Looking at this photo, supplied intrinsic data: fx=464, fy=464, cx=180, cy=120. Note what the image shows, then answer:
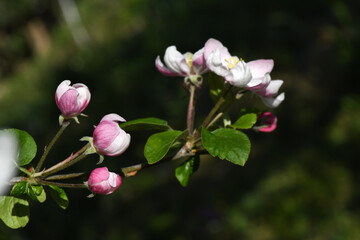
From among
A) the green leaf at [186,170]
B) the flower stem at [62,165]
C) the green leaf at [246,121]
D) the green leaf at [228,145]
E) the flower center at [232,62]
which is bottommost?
the green leaf at [186,170]

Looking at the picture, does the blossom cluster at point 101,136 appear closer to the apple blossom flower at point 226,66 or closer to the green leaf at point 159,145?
the green leaf at point 159,145

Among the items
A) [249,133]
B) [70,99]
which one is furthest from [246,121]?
[249,133]

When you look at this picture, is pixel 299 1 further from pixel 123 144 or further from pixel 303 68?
pixel 123 144

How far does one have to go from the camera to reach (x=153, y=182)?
2.94 m

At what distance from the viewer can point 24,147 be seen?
711 millimetres

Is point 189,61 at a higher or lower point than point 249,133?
higher

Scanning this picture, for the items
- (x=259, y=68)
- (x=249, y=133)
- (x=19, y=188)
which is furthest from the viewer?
(x=249, y=133)

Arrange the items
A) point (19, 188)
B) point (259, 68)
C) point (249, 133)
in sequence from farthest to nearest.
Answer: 1. point (249, 133)
2. point (259, 68)
3. point (19, 188)

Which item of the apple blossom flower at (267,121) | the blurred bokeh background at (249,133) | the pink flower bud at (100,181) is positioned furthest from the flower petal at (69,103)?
the blurred bokeh background at (249,133)

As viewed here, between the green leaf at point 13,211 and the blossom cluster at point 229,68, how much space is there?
0.33 m

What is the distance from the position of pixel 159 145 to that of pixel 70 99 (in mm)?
151

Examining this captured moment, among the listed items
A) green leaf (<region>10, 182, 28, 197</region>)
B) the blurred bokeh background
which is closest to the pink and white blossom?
green leaf (<region>10, 182, 28, 197</region>)

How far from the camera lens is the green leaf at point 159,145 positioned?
688 mm

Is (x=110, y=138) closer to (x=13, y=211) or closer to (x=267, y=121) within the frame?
(x=13, y=211)
